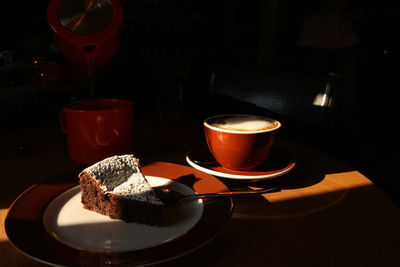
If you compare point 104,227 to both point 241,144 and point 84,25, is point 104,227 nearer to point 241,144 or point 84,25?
point 241,144

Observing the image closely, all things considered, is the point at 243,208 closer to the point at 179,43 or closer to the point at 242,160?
the point at 242,160

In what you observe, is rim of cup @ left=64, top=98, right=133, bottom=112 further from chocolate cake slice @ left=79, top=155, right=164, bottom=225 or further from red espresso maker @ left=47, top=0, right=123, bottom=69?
chocolate cake slice @ left=79, top=155, right=164, bottom=225

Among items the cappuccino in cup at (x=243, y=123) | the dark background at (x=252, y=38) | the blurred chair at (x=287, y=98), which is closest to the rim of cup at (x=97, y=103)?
the cappuccino in cup at (x=243, y=123)

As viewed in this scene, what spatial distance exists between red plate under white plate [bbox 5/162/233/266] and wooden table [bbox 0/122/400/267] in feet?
0.09

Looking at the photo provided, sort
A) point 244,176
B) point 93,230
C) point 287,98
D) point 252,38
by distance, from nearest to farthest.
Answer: point 93,230 → point 244,176 → point 287,98 → point 252,38

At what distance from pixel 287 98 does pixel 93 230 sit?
31.5 inches

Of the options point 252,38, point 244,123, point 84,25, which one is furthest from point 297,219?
point 252,38

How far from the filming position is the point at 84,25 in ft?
2.45

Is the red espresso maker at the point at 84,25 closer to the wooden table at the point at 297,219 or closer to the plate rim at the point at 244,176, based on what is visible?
the wooden table at the point at 297,219

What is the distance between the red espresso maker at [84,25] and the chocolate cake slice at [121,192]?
0.33m

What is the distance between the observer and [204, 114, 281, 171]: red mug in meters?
0.59

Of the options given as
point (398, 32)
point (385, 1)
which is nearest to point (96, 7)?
point (385, 1)

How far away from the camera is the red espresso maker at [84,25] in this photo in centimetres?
73

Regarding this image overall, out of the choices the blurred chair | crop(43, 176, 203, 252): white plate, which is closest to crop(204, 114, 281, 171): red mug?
crop(43, 176, 203, 252): white plate
